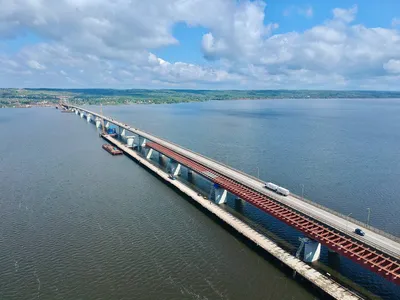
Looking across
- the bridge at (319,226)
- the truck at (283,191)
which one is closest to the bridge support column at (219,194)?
the bridge at (319,226)

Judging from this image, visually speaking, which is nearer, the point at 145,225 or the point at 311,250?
the point at 311,250

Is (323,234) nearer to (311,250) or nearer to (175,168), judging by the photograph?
(311,250)

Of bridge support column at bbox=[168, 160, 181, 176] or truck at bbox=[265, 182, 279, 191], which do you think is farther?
bridge support column at bbox=[168, 160, 181, 176]

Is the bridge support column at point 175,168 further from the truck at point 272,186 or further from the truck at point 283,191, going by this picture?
the truck at point 283,191

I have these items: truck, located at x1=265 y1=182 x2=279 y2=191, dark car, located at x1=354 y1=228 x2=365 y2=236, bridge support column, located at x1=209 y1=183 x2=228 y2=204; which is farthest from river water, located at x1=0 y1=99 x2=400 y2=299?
truck, located at x1=265 y1=182 x2=279 y2=191

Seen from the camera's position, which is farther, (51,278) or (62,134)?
(62,134)

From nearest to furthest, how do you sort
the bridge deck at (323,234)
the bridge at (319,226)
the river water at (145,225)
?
1. the bridge deck at (323,234)
2. the bridge at (319,226)
3. the river water at (145,225)

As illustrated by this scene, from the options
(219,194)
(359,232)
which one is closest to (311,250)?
(359,232)

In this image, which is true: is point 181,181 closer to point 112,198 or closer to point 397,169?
point 112,198

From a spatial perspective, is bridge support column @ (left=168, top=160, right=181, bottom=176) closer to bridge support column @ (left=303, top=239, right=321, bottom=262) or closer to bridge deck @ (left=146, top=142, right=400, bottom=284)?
bridge deck @ (left=146, top=142, right=400, bottom=284)

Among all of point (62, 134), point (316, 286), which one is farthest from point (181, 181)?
point (62, 134)

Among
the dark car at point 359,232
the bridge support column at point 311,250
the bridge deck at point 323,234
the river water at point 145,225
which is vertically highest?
the dark car at point 359,232
